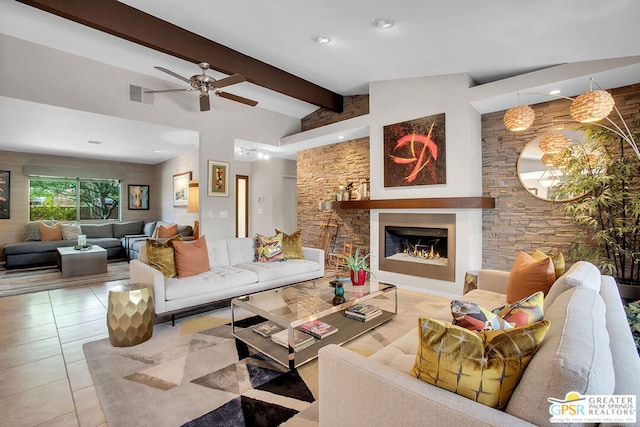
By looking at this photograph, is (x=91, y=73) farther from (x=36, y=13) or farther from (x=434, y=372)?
(x=434, y=372)

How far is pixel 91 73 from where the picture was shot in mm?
4090

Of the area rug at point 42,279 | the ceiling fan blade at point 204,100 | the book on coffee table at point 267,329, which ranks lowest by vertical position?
the area rug at point 42,279

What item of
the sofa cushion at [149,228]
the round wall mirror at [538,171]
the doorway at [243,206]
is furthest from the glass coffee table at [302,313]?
the sofa cushion at [149,228]

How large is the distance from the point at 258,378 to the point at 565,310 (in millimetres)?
1898

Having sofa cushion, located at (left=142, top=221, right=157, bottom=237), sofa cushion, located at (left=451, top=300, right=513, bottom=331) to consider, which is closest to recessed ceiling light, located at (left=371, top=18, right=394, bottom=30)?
sofa cushion, located at (left=451, top=300, right=513, bottom=331)

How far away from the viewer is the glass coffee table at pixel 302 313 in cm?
228

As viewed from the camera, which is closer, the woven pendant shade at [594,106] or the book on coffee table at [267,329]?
the woven pendant shade at [594,106]

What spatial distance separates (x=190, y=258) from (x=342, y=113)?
3.81 meters

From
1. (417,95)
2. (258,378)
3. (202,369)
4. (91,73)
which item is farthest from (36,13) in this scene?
(417,95)

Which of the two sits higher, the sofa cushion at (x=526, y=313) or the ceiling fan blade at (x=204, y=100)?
the ceiling fan blade at (x=204, y=100)

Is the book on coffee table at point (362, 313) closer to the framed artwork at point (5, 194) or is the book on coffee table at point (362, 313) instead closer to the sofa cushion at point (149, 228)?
the sofa cushion at point (149, 228)

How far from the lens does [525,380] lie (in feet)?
2.97

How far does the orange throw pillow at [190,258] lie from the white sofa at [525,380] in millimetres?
2564

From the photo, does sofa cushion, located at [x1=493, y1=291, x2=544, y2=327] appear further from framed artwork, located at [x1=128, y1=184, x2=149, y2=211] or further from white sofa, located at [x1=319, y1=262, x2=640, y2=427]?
framed artwork, located at [x1=128, y1=184, x2=149, y2=211]
